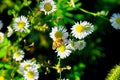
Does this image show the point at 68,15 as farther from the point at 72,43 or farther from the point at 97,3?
the point at 97,3

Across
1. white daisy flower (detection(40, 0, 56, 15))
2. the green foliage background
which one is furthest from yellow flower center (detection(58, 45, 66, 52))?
white daisy flower (detection(40, 0, 56, 15))

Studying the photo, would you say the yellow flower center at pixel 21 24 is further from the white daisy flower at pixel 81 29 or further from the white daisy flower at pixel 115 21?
the white daisy flower at pixel 115 21

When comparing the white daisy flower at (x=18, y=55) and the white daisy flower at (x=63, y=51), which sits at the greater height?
the white daisy flower at (x=18, y=55)

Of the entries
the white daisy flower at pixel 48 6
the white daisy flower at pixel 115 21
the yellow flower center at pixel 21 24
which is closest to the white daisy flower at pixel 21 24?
the yellow flower center at pixel 21 24

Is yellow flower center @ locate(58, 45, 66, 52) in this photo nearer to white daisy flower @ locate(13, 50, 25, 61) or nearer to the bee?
the bee

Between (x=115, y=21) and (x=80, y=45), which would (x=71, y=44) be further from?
(x=115, y=21)

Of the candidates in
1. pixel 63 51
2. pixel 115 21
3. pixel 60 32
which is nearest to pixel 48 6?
pixel 60 32
